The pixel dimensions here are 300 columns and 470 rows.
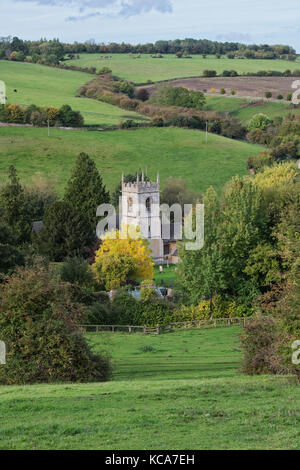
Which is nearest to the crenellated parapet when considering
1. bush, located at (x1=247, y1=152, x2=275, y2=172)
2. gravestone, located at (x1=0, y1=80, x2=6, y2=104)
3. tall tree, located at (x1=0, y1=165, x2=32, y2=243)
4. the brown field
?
tall tree, located at (x1=0, y1=165, x2=32, y2=243)

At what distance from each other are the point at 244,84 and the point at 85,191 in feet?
284

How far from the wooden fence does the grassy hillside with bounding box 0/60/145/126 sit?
272 feet

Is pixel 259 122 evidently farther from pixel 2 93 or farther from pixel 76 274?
pixel 76 274

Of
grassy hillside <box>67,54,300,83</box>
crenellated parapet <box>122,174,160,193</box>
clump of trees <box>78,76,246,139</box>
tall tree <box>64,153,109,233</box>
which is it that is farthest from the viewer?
grassy hillside <box>67,54,300,83</box>

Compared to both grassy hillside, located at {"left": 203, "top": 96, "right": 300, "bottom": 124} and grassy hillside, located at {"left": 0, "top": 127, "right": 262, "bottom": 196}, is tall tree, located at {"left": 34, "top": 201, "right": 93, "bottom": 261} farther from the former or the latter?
grassy hillside, located at {"left": 203, "top": 96, "right": 300, "bottom": 124}

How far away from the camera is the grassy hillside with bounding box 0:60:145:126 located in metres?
140

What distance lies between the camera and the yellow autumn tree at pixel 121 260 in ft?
209

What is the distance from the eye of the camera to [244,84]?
563ft

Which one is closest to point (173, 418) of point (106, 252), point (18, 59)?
point (106, 252)

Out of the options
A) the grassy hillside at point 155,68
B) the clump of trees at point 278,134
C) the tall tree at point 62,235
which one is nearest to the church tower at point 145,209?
the tall tree at point 62,235

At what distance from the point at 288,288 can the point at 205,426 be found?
1272 centimetres

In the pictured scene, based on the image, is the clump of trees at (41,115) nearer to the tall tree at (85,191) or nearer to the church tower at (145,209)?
the tall tree at (85,191)

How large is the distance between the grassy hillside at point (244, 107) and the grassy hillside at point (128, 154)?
20647mm

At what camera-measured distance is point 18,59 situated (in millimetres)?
176250
